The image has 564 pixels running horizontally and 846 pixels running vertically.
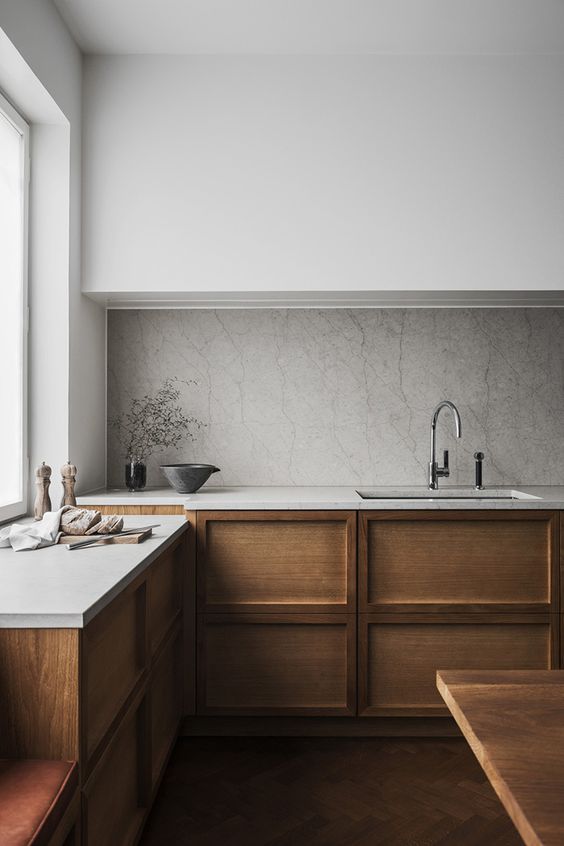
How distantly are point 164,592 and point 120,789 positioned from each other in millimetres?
637

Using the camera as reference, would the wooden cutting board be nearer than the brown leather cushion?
No

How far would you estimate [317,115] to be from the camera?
2.78 metres

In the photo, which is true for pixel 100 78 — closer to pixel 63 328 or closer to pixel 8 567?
pixel 63 328

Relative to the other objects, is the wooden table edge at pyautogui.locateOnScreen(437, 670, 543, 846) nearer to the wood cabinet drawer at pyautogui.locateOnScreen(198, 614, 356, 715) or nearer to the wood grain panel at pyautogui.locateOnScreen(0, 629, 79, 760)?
the wood grain panel at pyautogui.locateOnScreen(0, 629, 79, 760)

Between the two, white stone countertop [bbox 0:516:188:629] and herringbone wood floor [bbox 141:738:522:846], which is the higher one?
white stone countertop [bbox 0:516:188:629]

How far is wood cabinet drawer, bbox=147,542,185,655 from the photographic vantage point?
1960 millimetres

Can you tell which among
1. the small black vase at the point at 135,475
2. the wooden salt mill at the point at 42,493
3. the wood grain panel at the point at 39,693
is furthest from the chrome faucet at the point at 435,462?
the wood grain panel at the point at 39,693

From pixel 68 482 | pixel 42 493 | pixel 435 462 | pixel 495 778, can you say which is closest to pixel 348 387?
pixel 435 462

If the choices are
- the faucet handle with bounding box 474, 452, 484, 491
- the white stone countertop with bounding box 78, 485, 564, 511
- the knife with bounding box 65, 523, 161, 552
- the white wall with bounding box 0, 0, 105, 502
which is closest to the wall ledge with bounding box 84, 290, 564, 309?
the white wall with bounding box 0, 0, 105, 502

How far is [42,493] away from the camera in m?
2.39

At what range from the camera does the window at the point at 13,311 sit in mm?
2400

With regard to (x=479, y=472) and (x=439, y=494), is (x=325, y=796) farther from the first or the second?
(x=479, y=472)

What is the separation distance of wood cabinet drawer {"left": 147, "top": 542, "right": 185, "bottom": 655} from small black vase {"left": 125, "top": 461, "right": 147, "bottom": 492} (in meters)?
0.49

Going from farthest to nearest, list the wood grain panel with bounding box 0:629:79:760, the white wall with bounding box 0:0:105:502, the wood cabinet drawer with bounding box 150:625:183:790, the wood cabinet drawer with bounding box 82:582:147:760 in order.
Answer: the white wall with bounding box 0:0:105:502
the wood cabinet drawer with bounding box 150:625:183:790
the wood cabinet drawer with bounding box 82:582:147:760
the wood grain panel with bounding box 0:629:79:760
